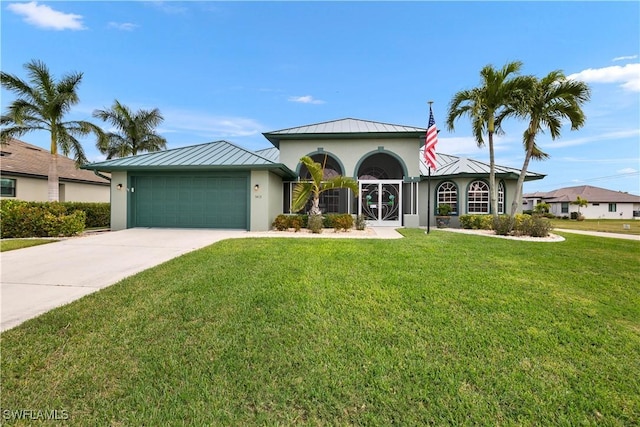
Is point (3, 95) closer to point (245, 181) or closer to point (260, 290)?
point (245, 181)

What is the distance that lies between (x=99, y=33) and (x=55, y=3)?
2.83 meters

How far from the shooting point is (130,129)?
23.8 meters

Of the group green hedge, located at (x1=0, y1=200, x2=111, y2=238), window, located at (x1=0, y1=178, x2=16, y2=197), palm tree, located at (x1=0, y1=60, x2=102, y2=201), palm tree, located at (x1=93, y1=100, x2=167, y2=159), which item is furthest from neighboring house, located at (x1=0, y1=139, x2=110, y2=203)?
green hedge, located at (x1=0, y1=200, x2=111, y2=238)

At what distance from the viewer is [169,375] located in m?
2.75

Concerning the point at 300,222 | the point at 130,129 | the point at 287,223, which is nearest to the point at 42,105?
the point at 130,129

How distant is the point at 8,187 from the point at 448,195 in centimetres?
2623

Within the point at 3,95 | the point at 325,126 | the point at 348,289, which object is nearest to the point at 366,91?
the point at 325,126

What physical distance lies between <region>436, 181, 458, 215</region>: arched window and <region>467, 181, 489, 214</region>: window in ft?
2.25

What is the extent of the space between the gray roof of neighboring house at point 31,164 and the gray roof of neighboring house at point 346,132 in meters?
14.9

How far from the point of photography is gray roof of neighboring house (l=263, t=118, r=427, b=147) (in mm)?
14484

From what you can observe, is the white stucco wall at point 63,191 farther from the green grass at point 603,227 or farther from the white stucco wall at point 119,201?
the green grass at point 603,227

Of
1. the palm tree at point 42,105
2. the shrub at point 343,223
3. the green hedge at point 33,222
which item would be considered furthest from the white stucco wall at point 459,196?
the palm tree at point 42,105

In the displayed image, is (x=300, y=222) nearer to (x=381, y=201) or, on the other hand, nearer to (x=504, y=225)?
(x=381, y=201)

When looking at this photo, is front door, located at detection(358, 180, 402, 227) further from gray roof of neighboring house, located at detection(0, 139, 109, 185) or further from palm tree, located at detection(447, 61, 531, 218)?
gray roof of neighboring house, located at detection(0, 139, 109, 185)
